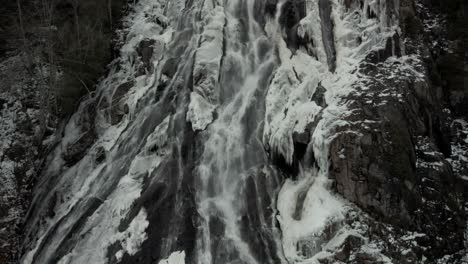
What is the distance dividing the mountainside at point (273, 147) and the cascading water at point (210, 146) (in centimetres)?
5

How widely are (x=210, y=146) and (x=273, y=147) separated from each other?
7.17ft

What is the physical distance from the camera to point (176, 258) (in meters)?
12.3

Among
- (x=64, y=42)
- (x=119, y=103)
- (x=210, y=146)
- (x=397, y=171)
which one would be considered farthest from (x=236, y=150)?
(x=64, y=42)

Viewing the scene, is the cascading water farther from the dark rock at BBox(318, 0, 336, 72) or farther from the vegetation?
the vegetation

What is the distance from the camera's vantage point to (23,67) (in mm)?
24578

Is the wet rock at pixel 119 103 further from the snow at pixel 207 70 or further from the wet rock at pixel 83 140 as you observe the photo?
the snow at pixel 207 70

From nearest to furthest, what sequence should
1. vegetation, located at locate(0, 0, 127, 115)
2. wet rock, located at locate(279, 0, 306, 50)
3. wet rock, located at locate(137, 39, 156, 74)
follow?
wet rock, located at locate(279, 0, 306, 50), wet rock, located at locate(137, 39, 156, 74), vegetation, located at locate(0, 0, 127, 115)

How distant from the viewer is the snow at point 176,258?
40.1ft

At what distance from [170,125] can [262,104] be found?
333cm

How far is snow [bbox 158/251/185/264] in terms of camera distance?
481 inches

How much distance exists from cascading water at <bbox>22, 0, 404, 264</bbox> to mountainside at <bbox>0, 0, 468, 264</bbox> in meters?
0.05

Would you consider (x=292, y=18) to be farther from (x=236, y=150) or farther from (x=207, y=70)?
(x=236, y=150)

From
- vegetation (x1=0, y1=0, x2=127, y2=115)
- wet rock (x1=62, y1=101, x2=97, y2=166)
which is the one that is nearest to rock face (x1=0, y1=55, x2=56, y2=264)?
vegetation (x1=0, y1=0, x2=127, y2=115)

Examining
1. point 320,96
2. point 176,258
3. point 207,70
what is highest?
point 207,70
